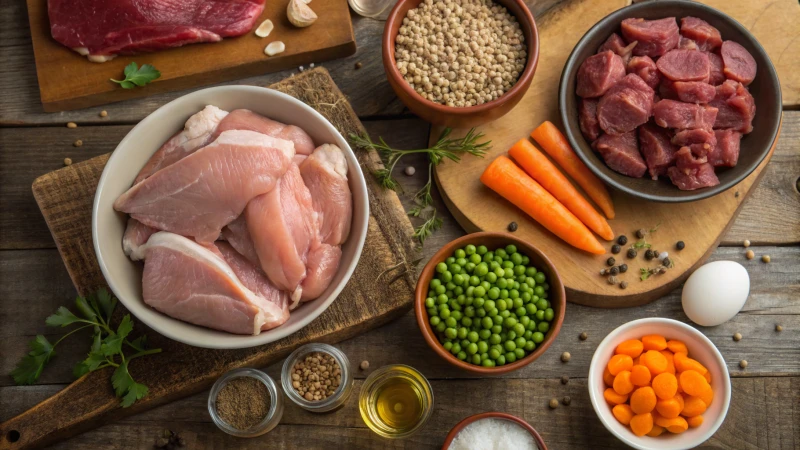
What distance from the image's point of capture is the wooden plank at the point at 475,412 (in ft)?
8.56

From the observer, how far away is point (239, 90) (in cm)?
233


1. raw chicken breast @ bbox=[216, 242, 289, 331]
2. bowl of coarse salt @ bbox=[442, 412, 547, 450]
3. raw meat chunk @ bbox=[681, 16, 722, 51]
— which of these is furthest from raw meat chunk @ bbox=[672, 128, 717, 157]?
raw chicken breast @ bbox=[216, 242, 289, 331]

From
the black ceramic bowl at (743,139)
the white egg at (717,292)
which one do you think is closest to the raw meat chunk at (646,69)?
the black ceramic bowl at (743,139)

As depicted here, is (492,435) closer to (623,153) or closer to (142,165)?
(623,153)

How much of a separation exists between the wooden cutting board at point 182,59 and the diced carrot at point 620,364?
61.5 inches

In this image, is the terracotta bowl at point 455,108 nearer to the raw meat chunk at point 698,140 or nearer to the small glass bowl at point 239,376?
the raw meat chunk at point 698,140

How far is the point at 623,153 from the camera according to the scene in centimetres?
257

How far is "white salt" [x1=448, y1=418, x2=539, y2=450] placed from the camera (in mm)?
2461

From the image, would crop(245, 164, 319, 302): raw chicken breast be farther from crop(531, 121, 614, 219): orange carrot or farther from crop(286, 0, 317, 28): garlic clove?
crop(531, 121, 614, 219): orange carrot

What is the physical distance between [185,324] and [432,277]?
867mm

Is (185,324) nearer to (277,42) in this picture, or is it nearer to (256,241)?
(256,241)

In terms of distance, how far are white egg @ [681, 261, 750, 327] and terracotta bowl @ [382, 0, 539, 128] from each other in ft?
3.14

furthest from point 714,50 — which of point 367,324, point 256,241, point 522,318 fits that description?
point 256,241

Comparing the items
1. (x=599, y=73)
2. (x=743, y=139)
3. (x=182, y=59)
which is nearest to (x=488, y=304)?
(x=599, y=73)
